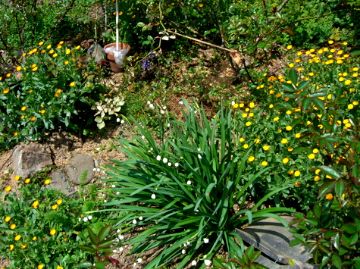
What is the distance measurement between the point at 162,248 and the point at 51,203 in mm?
1032

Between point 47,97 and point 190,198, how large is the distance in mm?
2007

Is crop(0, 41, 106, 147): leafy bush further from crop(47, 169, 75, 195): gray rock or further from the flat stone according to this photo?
the flat stone

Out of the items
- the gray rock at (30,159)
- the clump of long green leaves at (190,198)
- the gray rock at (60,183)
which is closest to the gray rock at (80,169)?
the gray rock at (60,183)

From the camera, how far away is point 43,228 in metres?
4.16

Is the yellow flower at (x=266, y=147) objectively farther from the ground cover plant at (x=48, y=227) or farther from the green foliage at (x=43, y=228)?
the green foliage at (x=43, y=228)

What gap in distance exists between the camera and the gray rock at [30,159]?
191 inches

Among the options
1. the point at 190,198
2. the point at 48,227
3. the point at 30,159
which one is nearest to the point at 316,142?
the point at 190,198

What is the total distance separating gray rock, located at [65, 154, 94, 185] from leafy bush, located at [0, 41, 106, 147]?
1.03 feet

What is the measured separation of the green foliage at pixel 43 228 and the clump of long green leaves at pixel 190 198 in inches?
16.5

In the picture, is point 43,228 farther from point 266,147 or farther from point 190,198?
point 266,147

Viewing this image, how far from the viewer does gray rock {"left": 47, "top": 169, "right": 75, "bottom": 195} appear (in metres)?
4.68

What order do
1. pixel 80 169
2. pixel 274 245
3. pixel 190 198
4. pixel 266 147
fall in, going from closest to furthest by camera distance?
pixel 274 245, pixel 190 198, pixel 266 147, pixel 80 169

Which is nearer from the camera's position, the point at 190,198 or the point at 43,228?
the point at 190,198

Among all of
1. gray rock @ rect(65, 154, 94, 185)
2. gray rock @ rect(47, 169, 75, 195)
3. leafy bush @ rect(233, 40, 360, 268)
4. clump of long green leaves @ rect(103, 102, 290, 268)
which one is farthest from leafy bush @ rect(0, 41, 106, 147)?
leafy bush @ rect(233, 40, 360, 268)
